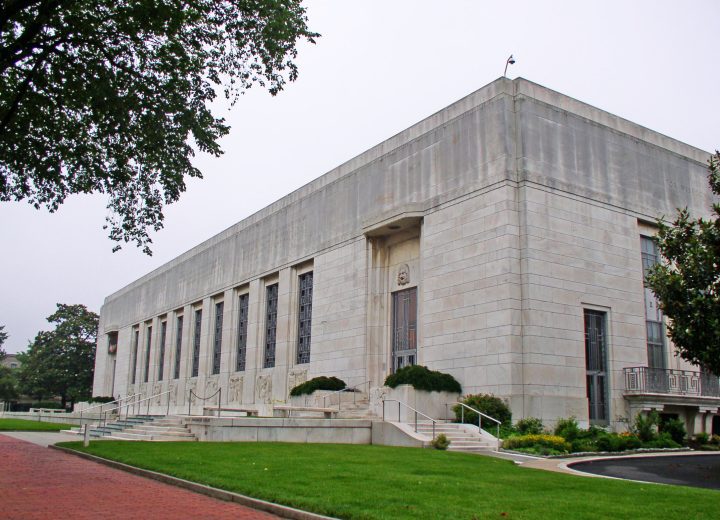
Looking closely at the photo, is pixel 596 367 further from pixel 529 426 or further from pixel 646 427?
pixel 529 426


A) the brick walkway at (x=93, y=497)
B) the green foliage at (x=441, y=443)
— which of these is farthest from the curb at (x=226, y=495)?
the green foliage at (x=441, y=443)

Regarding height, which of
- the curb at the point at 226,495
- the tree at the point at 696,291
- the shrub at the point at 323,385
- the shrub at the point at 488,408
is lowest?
the curb at the point at 226,495

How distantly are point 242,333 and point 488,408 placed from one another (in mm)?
23252

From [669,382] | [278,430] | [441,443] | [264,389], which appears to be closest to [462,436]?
[441,443]

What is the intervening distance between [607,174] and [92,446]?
66.4 ft

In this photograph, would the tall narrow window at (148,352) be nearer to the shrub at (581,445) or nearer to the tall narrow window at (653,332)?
the tall narrow window at (653,332)

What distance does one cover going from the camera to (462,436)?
2102 centimetres

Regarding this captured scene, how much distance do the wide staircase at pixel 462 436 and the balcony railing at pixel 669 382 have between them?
7089 mm

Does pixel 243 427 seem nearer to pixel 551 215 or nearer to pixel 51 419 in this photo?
pixel 551 215

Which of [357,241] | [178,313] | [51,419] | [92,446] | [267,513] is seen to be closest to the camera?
[267,513]

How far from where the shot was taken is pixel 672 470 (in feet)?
52.6

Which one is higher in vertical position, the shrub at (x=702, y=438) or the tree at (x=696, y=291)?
the tree at (x=696, y=291)

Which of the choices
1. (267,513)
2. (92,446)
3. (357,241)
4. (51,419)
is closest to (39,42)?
(267,513)

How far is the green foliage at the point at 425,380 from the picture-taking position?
2369 cm
